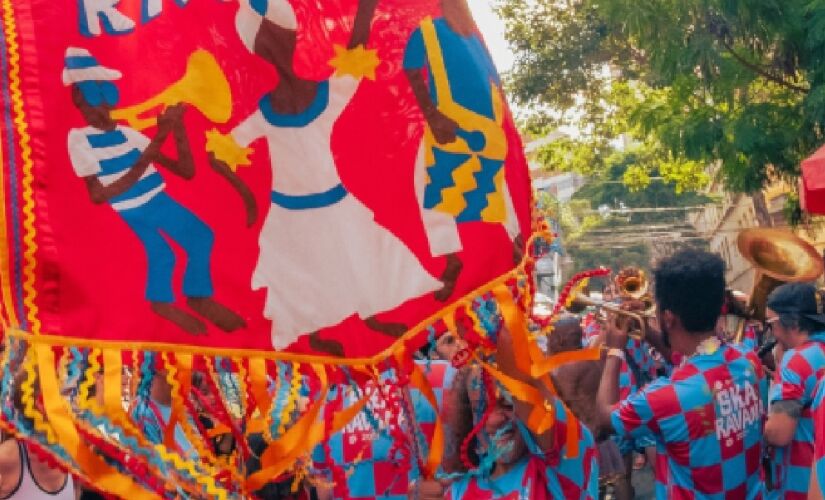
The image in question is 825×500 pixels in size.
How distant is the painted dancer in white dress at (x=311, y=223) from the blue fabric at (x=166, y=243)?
12cm

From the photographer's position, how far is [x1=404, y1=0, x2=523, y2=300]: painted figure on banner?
2867 millimetres

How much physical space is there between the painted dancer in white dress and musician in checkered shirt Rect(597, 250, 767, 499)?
86.7 inches

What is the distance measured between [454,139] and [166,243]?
72 cm

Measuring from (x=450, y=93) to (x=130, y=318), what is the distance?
35.6 inches

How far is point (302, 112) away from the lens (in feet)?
9.14

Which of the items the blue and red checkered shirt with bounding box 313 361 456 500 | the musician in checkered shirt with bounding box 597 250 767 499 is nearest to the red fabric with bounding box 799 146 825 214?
the musician in checkered shirt with bounding box 597 250 767 499

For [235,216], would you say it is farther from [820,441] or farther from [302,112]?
[820,441]

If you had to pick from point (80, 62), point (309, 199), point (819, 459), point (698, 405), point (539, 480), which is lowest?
point (698, 405)

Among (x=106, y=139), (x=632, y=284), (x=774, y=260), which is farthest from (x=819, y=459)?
(x=774, y=260)

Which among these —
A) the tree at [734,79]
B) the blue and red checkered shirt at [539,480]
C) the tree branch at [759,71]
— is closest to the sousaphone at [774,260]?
the tree at [734,79]

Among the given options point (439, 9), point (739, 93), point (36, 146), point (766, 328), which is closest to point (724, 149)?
point (739, 93)

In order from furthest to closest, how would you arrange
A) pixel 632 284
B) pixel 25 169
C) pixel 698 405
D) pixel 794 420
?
pixel 632 284
pixel 794 420
pixel 698 405
pixel 25 169

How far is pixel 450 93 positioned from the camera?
9.49ft

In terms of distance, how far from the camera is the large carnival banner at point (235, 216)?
2461mm
